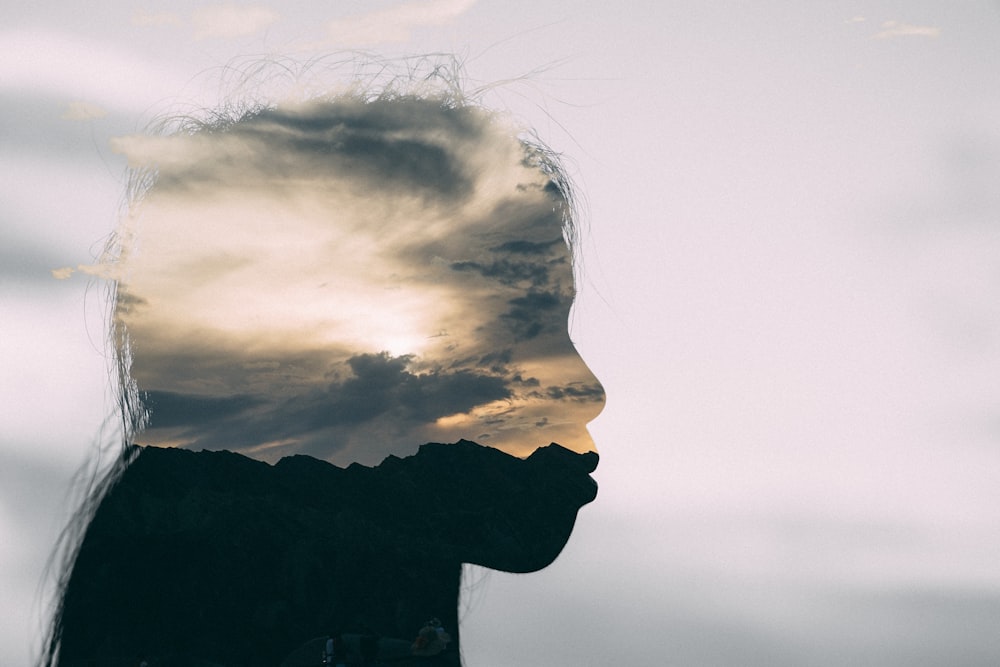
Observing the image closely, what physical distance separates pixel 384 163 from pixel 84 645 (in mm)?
5118

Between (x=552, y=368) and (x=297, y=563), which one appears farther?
(x=297, y=563)

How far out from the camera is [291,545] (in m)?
7.88

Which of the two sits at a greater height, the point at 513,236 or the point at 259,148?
the point at 259,148

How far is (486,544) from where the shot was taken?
744cm

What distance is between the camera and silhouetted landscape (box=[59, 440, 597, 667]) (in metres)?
7.51

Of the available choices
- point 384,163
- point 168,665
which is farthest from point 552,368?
point 168,665

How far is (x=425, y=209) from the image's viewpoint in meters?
A: 7.45

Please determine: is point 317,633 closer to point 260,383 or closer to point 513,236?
point 260,383

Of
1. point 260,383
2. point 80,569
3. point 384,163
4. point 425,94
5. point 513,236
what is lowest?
point 80,569

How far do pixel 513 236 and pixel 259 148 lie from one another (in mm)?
2425

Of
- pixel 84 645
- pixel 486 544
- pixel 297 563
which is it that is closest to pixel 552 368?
pixel 486 544

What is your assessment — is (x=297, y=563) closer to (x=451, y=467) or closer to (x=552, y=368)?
(x=451, y=467)

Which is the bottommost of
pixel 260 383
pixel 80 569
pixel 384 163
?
pixel 80 569

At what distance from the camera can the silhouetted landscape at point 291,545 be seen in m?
7.51
